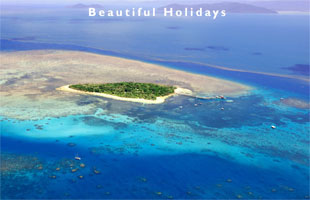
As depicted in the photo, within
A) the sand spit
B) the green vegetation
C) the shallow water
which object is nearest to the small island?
the green vegetation

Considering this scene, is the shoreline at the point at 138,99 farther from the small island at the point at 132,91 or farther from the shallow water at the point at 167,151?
the shallow water at the point at 167,151

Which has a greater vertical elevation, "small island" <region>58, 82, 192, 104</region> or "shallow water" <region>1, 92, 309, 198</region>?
"small island" <region>58, 82, 192, 104</region>

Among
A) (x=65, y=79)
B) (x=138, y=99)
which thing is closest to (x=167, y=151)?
(x=138, y=99)

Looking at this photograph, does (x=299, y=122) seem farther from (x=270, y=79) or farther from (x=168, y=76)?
(x=168, y=76)

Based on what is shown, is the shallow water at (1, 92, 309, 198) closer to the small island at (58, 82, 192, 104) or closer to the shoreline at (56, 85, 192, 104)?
the shoreline at (56, 85, 192, 104)

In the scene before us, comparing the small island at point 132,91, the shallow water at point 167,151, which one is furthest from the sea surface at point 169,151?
the small island at point 132,91

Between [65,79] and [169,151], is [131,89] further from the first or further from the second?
[169,151]

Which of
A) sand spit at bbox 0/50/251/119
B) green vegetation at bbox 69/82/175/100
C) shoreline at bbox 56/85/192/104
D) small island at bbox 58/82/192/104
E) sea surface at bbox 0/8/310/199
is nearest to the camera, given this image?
sea surface at bbox 0/8/310/199

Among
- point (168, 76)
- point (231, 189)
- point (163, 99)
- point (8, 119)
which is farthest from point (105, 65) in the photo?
point (231, 189)
